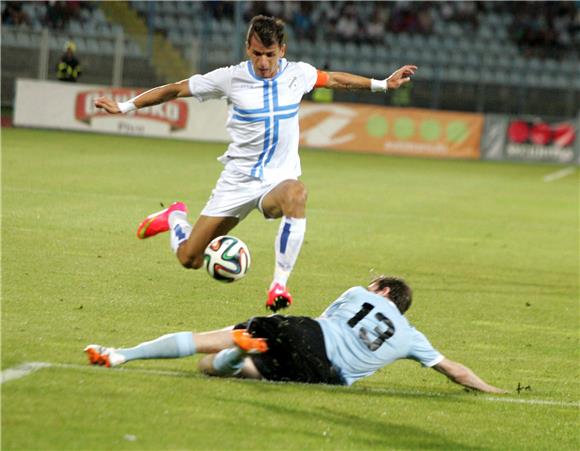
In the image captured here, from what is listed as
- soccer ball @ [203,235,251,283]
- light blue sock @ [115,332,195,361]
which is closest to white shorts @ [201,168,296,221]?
soccer ball @ [203,235,251,283]

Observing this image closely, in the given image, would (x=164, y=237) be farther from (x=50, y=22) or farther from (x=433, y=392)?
(x=50, y=22)

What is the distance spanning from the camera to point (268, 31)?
8625 mm

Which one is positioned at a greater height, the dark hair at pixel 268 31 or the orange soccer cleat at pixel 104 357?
the dark hair at pixel 268 31

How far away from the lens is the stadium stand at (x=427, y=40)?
3653cm

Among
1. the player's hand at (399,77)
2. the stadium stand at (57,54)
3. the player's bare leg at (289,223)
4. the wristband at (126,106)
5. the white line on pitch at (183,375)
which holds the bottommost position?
the stadium stand at (57,54)

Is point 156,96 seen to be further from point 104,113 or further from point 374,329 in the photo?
point 104,113

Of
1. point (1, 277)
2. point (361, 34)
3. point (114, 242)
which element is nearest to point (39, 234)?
point (114, 242)

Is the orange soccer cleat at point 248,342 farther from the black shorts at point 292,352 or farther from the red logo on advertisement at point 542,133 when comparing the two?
the red logo on advertisement at point 542,133

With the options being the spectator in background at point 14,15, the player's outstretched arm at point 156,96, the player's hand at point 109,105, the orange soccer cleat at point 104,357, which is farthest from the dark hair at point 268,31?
the spectator in background at point 14,15

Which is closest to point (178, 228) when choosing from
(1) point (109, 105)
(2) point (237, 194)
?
(2) point (237, 194)

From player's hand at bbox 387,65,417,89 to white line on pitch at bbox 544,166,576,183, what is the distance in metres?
20.1

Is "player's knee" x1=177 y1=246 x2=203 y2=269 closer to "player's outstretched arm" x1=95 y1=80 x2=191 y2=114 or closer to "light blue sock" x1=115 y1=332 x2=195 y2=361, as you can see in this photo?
"player's outstretched arm" x1=95 y1=80 x2=191 y2=114

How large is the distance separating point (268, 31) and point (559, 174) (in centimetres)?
2389

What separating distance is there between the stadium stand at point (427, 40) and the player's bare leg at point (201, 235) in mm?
27265
